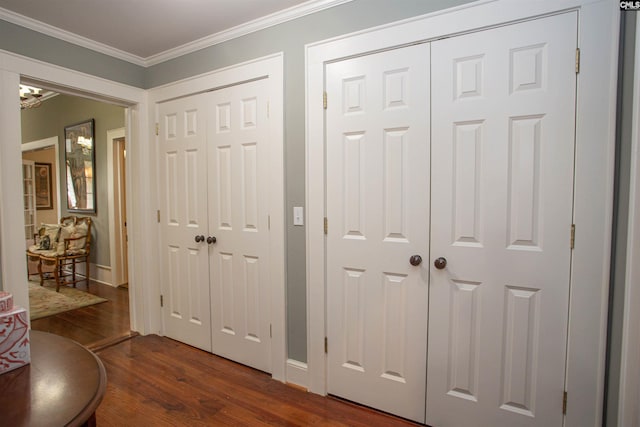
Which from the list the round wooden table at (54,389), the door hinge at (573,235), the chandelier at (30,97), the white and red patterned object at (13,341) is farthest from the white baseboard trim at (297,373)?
the chandelier at (30,97)

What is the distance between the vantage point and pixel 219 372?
236cm

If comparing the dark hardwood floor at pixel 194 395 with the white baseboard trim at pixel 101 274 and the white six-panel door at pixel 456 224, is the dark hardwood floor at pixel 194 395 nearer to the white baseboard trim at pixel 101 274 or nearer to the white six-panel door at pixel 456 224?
the white six-panel door at pixel 456 224

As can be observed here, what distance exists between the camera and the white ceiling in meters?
2.01

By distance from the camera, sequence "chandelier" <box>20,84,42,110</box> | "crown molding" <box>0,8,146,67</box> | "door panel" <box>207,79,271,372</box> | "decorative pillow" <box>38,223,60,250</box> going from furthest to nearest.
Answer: "decorative pillow" <box>38,223,60,250</box> → "chandelier" <box>20,84,42,110</box> → "door panel" <box>207,79,271,372</box> → "crown molding" <box>0,8,146,67</box>

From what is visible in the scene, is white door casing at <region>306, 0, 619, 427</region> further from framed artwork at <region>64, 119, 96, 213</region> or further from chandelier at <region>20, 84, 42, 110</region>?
chandelier at <region>20, 84, 42, 110</region>

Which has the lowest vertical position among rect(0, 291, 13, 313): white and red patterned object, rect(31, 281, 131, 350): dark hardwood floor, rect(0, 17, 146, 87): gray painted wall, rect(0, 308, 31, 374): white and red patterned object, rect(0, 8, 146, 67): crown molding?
rect(31, 281, 131, 350): dark hardwood floor

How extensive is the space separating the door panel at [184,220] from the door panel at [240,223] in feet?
0.39

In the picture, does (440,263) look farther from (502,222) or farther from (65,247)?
(65,247)

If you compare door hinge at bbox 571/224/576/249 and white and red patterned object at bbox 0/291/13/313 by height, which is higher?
door hinge at bbox 571/224/576/249

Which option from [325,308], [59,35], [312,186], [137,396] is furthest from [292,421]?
[59,35]

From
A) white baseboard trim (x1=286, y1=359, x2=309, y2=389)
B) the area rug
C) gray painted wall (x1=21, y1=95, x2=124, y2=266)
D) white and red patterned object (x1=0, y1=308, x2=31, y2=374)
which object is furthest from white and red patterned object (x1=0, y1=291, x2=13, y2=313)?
gray painted wall (x1=21, y1=95, x2=124, y2=266)

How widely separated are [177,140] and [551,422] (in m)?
3.02

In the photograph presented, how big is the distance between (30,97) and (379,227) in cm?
588

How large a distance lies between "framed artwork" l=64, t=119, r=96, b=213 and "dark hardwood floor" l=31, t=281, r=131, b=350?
1.70 meters
